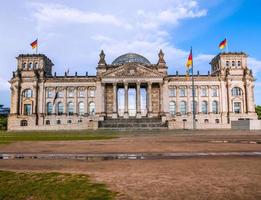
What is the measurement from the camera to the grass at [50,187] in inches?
249

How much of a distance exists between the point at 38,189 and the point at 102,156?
730 centimetres

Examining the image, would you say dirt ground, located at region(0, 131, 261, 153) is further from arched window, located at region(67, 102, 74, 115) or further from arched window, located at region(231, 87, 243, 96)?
arched window, located at region(231, 87, 243, 96)

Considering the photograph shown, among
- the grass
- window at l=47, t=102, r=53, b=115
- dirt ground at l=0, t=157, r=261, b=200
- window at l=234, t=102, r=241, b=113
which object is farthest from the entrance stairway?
the grass

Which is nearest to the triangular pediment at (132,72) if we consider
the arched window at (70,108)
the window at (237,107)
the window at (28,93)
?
the arched window at (70,108)

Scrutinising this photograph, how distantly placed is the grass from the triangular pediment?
77124mm

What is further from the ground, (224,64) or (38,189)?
(224,64)

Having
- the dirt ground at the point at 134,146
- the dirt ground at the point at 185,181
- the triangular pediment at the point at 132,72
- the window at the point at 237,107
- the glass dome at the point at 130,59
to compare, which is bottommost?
the dirt ground at the point at 134,146

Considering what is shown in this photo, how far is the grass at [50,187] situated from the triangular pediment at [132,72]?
77.1 meters

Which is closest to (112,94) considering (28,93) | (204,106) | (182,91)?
(182,91)

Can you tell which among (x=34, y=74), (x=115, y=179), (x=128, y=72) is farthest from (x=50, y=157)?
(x=34, y=74)

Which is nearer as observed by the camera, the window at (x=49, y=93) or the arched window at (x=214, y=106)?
the window at (x=49, y=93)

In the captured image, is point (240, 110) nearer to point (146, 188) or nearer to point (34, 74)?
point (34, 74)

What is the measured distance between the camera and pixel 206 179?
7.93 m

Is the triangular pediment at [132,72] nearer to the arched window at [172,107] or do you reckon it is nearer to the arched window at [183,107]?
the arched window at [172,107]
